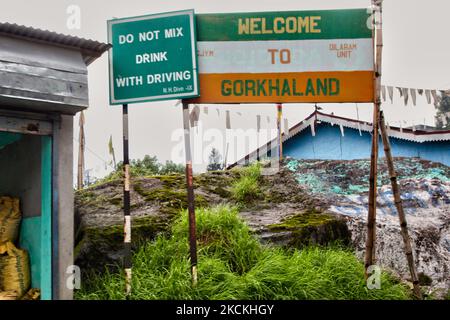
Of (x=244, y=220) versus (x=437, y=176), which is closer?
(x=244, y=220)

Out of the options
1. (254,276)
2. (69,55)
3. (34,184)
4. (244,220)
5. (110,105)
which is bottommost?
(254,276)

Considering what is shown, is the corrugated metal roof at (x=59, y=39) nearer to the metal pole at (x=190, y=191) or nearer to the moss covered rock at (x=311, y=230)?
the metal pole at (x=190, y=191)

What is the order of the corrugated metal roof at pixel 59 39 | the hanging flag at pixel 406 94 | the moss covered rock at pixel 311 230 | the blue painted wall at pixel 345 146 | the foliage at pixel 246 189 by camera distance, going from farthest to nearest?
1. the blue painted wall at pixel 345 146
2. the foliage at pixel 246 189
3. the hanging flag at pixel 406 94
4. the moss covered rock at pixel 311 230
5. the corrugated metal roof at pixel 59 39

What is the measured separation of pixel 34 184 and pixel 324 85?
360cm

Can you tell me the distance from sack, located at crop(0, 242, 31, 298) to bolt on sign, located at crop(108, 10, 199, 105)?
213cm

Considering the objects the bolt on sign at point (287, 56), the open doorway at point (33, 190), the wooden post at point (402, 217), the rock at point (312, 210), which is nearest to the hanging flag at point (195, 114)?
the rock at point (312, 210)

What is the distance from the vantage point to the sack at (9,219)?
625cm

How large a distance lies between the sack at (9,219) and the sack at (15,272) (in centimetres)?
22

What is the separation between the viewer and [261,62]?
6.28 metres

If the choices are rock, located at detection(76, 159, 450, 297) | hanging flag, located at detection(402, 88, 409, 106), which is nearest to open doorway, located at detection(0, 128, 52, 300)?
rock, located at detection(76, 159, 450, 297)

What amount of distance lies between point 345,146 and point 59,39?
44.1 ft

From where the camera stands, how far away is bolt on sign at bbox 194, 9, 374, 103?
6.25 meters

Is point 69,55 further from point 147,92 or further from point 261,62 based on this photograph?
point 261,62

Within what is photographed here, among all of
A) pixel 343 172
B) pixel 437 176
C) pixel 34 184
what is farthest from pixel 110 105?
pixel 437 176
